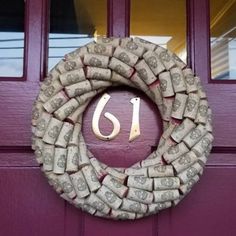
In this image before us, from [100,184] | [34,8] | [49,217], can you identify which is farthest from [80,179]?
[34,8]

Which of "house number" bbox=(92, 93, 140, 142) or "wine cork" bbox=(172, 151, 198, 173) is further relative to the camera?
"house number" bbox=(92, 93, 140, 142)

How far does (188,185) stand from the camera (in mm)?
1087

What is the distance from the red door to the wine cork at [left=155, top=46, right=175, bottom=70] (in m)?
0.11

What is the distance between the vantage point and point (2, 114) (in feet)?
3.87

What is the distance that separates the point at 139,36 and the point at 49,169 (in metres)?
0.36

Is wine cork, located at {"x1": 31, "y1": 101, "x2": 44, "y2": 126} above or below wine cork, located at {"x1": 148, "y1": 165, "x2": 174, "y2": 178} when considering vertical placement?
above

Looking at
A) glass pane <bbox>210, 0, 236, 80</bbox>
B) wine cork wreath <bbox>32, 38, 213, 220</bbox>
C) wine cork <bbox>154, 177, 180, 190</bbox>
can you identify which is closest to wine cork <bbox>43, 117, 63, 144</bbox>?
wine cork wreath <bbox>32, 38, 213, 220</bbox>

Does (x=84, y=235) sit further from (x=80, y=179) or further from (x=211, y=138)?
(x=211, y=138)

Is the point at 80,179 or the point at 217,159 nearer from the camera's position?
the point at 80,179

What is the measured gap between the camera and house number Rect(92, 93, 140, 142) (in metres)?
1.17

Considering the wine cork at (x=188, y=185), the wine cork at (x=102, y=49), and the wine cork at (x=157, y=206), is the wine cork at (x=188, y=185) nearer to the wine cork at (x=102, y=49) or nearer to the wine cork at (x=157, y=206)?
the wine cork at (x=157, y=206)

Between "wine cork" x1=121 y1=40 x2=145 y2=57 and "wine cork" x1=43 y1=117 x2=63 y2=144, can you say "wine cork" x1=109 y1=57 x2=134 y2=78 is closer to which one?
"wine cork" x1=121 y1=40 x2=145 y2=57

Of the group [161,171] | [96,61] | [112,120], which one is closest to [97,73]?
[96,61]

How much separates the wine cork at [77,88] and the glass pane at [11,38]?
0.54ft
